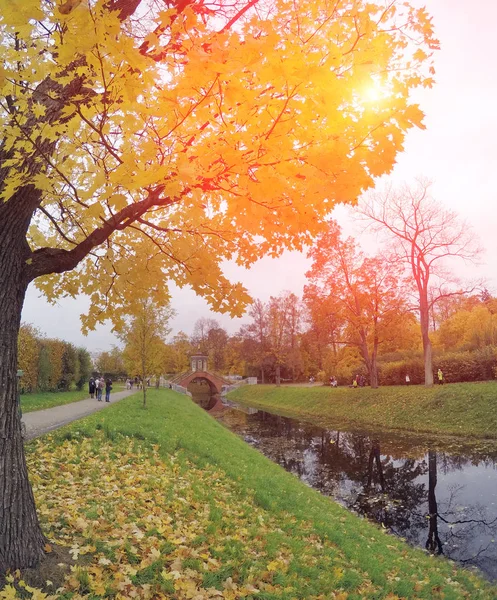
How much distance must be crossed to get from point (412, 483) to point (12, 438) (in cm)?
1246

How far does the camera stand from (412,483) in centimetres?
1266

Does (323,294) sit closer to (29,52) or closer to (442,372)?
(442,372)

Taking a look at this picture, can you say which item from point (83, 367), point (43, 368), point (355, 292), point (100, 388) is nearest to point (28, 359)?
point (43, 368)

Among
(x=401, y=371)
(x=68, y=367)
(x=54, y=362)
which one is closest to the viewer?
(x=54, y=362)

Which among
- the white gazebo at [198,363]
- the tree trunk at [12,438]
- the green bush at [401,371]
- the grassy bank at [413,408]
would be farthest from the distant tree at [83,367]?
the tree trunk at [12,438]

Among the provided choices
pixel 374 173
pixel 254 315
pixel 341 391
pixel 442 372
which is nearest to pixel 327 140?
pixel 374 173

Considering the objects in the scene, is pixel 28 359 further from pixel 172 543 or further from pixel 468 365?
pixel 468 365

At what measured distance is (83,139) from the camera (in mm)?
3404

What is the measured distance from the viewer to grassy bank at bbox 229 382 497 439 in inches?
744

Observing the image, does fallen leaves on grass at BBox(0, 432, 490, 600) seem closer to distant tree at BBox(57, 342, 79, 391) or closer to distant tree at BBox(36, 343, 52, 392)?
distant tree at BBox(36, 343, 52, 392)

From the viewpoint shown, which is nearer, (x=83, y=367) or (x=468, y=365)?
(x=468, y=365)

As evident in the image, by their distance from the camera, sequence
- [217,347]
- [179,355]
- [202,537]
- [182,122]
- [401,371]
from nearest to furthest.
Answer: [182,122] → [202,537] → [401,371] → [179,355] → [217,347]

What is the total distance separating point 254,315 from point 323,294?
101 feet

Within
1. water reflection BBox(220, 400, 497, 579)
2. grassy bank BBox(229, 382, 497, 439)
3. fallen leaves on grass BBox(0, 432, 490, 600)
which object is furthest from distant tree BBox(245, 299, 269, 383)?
fallen leaves on grass BBox(0, 432, 490, 600)
